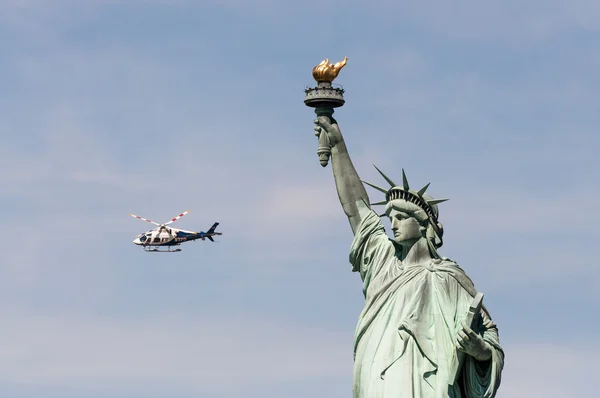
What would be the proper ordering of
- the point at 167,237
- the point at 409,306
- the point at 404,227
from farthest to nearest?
the point at 167,237, the point at 404,227, the point at 409,306

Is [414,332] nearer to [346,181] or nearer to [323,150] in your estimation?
[346,181]

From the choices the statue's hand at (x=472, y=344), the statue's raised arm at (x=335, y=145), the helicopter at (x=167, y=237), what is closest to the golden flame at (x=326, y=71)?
the statue's raised arm at (x=335, y=145)

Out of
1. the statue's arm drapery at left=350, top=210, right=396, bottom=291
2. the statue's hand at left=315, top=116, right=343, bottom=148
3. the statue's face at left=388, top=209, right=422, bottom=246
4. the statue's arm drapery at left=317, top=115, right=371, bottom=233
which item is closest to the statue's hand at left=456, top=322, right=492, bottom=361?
the statue's face at left=388, top=209, right=422, bottom=246

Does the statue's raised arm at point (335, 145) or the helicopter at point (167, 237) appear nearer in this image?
the statue's raised arm at point (335, 145)

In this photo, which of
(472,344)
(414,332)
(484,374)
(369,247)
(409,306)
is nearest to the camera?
(472,344)

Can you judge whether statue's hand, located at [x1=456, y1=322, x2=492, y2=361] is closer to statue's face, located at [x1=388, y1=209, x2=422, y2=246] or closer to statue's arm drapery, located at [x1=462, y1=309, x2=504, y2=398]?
statue's arm drapery, located at [x1=462, y1=309, x2=504, y2=398]

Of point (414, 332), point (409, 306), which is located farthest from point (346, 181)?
point (414, 332)

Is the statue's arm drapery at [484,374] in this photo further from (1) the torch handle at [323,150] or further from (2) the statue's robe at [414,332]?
(1) the torch handle at [323,150]
